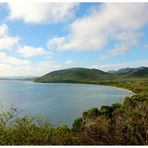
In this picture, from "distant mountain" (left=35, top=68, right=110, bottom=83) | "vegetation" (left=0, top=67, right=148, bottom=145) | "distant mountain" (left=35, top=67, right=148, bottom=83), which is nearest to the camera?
"vegetation" (left=0, top=67, right=148, bottom=145)

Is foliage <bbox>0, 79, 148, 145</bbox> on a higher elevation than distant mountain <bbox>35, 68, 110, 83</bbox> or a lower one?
lower

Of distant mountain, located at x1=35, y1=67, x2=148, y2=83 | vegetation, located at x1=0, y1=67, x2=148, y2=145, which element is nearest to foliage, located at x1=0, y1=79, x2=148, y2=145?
vegetation, located at x1=0, y1=67, x2=148, y2=145

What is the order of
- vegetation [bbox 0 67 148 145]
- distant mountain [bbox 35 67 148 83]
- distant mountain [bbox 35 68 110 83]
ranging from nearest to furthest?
vegetation [bbox 0 67 148 145] < distant mountain [bbox 35 67 148 83] < distant mountain [bbox 35 68 110 83]

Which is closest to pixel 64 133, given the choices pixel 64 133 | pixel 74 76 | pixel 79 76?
pixel 64 133

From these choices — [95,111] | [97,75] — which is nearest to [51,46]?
[95,111]

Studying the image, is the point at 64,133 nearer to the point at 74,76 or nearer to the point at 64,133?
the point at 64,133

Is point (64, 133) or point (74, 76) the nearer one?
point (64, 133)

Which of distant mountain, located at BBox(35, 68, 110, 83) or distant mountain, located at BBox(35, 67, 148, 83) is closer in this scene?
distant mountain, located at BBox(35, 67, 148, 83)

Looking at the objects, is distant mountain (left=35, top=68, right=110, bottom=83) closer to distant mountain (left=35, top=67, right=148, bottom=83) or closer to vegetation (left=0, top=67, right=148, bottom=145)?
distant mountain (left=35, top=67, right=148, bottom=83)

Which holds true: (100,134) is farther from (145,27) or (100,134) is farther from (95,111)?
(145,27)
